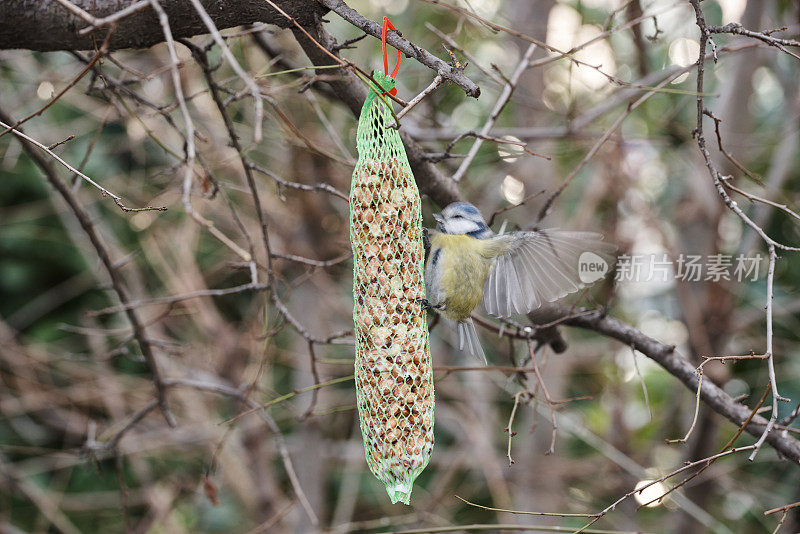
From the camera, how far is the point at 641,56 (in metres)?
2.89

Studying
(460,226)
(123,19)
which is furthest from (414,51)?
(460,226)

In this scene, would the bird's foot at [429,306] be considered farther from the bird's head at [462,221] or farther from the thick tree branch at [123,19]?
the thick tree branch at [123,19]

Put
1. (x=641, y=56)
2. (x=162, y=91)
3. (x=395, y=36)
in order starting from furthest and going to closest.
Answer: (x=162, y=91), (x=641, y=56), (x=395, y=36)

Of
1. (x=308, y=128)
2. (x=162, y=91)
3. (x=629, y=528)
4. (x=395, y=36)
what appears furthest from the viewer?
(x=629, y=528)

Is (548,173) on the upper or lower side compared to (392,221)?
lower

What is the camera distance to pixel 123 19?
1.35 m

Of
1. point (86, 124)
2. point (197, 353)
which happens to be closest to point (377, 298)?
point (197, 353)

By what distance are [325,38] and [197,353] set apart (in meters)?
2.52

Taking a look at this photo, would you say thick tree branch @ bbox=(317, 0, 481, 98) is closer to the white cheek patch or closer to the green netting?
the green netting

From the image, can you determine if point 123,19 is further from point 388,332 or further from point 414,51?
point 388,332

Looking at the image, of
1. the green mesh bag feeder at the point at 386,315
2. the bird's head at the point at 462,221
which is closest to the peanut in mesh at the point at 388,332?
the green mesh bag feeder at the point at 386,315

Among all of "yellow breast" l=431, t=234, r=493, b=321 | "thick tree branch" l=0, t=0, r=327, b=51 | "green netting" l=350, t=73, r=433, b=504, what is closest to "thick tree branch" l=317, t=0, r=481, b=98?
"thick tree branch" l=0, t=0, r=327, b=51

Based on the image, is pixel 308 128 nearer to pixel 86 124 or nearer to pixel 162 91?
pixel 162 91

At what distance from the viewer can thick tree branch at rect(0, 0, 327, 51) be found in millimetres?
1340
